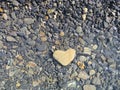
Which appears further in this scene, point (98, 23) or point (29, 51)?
point (98, 23)

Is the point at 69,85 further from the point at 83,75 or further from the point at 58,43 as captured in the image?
the point at 58,43

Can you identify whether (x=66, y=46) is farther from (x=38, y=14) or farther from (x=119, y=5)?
(x=119, y=5)

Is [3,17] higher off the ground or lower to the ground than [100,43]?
higher

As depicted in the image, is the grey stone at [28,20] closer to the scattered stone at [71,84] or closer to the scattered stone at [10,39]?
the scattered stone at [10,39]

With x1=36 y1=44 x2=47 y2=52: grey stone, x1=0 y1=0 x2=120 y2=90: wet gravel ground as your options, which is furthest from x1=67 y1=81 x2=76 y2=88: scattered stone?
x1=36 y1=44 x2=47 y2=52: grey stone

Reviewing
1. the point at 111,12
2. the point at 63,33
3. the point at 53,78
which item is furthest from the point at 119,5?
the point at 53,78

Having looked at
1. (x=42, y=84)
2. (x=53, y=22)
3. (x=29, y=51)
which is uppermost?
(x=53, y=22)
